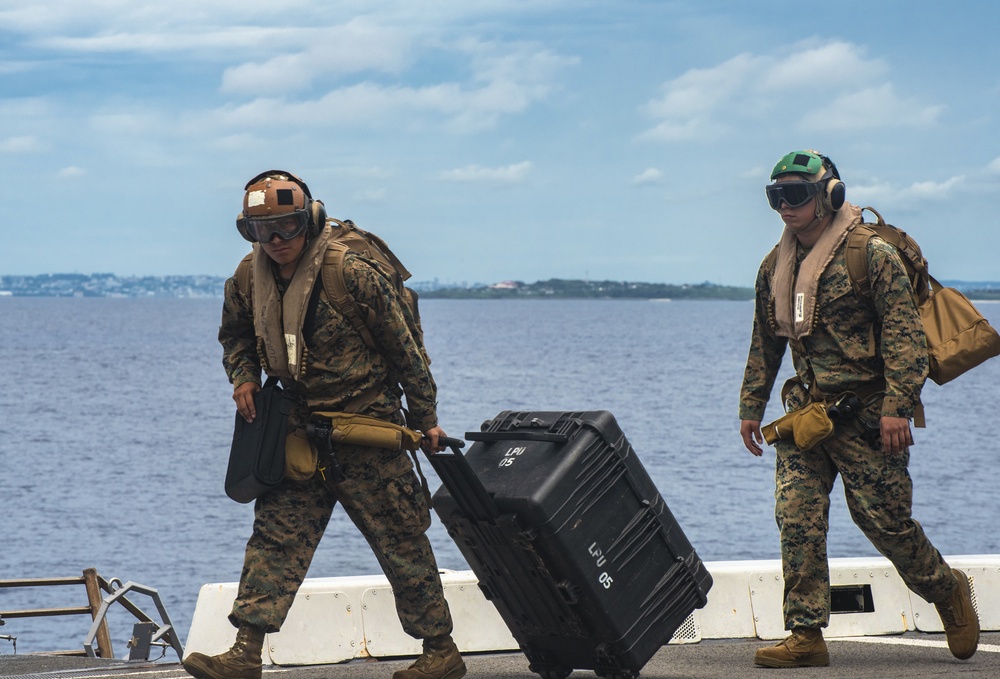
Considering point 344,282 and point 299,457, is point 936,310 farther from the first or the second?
point 299,457

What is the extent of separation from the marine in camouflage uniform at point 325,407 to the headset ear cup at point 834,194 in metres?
1.98

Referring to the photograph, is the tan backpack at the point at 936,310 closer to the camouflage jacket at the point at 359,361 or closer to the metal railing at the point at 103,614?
the camouflage jacket at the point at 359,361

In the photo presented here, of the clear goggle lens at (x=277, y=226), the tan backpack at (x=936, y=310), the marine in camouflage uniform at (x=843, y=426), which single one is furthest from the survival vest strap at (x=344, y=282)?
the tan backpack at (x=936, y=310)

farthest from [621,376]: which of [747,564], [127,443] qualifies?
[747,564]

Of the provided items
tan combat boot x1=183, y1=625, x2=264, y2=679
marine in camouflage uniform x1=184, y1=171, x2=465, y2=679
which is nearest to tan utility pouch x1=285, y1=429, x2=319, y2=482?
marine in camouflage uniform x1=184, y1=171, x2=465, y2=679

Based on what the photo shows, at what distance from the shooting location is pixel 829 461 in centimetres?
629

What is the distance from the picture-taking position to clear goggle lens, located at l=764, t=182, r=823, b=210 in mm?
6191

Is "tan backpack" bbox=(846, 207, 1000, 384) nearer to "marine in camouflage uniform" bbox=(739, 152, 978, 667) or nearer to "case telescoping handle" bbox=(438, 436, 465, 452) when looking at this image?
"marine in camouflage uniform" bbox=(739, 152, 978, 667)

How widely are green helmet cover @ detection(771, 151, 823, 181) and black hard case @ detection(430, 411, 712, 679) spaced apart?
1472 mm

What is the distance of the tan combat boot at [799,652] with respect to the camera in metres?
6.16

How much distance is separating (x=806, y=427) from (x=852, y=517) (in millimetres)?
450

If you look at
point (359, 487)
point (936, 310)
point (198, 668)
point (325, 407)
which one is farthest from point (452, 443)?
point (936, 310)

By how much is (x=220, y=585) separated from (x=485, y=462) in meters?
1.83

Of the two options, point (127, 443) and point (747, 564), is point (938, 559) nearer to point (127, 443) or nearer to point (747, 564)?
point (747, 564)
